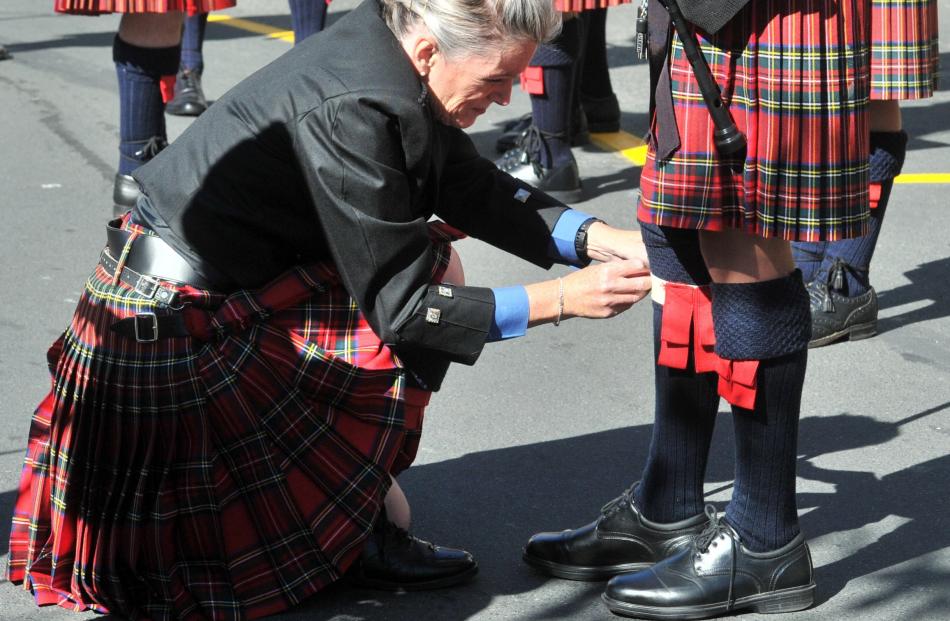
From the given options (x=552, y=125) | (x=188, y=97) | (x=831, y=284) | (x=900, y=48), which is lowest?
(x=831, y=284)

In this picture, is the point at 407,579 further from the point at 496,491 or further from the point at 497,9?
the point at 497,9

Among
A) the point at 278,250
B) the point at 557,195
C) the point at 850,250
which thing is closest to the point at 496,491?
the point at 278,250

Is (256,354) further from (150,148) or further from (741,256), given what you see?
(150,148)

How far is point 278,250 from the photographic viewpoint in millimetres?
2414

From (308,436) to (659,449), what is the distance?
0.66 meters

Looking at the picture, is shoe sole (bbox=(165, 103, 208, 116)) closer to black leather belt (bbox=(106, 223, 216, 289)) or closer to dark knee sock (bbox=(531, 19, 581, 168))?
dark knee sock (bbox=(531, 19, 581, 168))

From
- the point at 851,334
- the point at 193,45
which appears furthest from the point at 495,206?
the point at 193,45

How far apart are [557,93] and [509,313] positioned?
2957 mm

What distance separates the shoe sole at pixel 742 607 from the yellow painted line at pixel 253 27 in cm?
664

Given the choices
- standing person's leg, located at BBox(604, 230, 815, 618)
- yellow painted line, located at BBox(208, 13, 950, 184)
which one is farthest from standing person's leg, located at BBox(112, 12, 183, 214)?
standing person's leg, located at BBox(604, 230, 815, 618)

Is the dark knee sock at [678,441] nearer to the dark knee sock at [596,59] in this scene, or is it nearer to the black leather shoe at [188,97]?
the dark knee sock at [596,59]

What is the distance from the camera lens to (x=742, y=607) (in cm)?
243

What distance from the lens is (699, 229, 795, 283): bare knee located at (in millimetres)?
2213

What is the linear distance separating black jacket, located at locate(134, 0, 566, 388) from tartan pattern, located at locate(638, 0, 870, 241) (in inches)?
16.5
